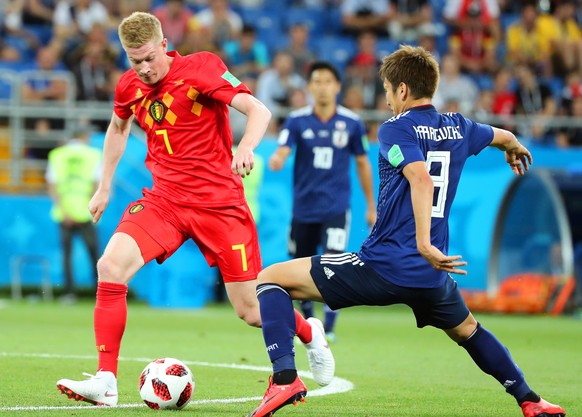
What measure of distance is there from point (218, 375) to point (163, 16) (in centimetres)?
1232

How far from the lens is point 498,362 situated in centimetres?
598

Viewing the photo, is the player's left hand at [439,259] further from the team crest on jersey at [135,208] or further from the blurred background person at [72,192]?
the blurred background person at [72,192]

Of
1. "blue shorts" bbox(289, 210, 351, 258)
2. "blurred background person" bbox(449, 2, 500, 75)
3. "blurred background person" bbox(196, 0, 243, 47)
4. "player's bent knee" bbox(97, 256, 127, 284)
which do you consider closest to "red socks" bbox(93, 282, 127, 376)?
"player's bent knee" bbox(97, 256, 127, 284)

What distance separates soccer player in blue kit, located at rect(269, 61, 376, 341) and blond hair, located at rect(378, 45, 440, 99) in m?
5.16

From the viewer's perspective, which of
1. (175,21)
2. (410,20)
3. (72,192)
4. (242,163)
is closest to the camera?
(242,163)

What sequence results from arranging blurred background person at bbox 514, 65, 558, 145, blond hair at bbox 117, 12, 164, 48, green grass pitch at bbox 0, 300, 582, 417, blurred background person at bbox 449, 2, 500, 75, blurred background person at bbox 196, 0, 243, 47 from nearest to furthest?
green grass pitch at bbox 0, 300, 582, 417 → blond hair at bbox 117, 12, 164, 48 → blurred background person at bbox 514, 65, 558, 145 → blurred background person at bbox 196, 0, 243, 47 → blurred background person at bbox 449, 2, 500, 75

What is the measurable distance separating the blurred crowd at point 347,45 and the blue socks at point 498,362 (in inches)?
446

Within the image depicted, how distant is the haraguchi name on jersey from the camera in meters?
5.80

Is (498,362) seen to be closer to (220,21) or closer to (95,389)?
(95,389)

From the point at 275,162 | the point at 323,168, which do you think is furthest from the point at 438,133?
the point at 323,168

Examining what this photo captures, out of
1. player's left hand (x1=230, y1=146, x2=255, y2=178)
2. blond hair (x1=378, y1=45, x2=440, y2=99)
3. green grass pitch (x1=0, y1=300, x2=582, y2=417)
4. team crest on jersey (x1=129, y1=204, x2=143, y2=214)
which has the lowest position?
green grass pitch (x1=0, y1=300, x2=582, y2=417)

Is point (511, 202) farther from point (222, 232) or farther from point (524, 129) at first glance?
point (222, 232)

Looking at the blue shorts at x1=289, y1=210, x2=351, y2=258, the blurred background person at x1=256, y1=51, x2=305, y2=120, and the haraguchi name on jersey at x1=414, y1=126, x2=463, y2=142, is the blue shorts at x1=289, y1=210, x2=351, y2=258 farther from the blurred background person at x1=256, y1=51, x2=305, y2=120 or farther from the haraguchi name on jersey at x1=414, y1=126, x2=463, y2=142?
the blurred background person at x1=256, y1=51, x2=305, y2=120

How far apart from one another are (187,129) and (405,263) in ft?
6.26
